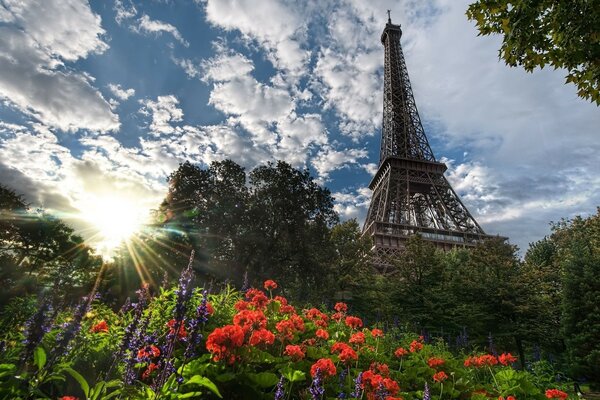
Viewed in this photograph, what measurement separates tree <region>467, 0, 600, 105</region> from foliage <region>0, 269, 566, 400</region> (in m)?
5.69

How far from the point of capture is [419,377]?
5535mm

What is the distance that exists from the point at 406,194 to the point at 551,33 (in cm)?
4564

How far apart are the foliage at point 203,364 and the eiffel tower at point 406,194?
3559cm

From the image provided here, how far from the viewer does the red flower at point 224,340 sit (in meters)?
3.57

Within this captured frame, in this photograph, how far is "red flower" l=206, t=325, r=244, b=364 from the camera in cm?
357

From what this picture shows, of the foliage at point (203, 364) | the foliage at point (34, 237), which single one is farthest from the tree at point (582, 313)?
the foliage at point (34, 237)

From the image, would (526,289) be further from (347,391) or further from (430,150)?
(430,150)

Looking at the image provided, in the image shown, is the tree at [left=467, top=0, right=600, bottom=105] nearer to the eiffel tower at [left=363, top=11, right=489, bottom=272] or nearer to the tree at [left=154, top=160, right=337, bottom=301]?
the tree at [left=154, top=160, right=337, bottom=301]

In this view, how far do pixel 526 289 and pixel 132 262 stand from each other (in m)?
24.7

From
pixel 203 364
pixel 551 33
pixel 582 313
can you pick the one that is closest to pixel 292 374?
pixel 203 364

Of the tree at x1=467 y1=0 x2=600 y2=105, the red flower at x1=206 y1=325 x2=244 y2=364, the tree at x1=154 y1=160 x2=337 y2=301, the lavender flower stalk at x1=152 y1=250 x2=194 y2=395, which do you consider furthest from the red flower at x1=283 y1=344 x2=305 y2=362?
the tree at x1=154 y1=160 x2=337 y2=301

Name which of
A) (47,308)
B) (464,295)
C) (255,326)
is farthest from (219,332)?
(464,295)

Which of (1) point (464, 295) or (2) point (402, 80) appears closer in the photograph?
(1) point (464, 295)

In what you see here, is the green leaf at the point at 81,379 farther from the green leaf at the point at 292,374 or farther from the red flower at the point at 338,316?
the red flower at the point at 338,316
